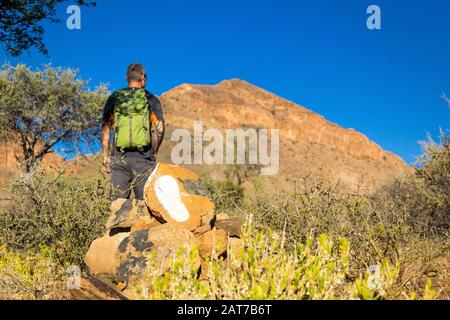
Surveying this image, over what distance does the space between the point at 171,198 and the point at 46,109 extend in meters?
16.2

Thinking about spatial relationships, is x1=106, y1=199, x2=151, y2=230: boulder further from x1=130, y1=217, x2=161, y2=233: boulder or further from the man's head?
the man's head

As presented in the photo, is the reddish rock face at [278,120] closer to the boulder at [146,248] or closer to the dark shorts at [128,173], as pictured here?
the dark shorts at [128,173]

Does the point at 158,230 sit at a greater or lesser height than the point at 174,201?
lesser

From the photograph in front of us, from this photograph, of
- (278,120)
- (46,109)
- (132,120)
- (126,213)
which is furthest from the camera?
(278,120)

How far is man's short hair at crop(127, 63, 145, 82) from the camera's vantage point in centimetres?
586

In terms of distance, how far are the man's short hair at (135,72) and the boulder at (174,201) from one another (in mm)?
1338

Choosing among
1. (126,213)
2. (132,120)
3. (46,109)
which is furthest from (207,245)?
(46,109)

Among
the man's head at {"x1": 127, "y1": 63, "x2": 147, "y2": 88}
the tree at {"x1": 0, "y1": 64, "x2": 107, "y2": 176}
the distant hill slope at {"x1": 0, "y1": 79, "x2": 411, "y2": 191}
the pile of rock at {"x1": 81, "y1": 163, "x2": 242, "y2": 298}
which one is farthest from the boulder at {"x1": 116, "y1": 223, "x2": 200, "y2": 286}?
the distant hill slope at {"x1": 0, "y1": 79, "x2": 411, "y2": 191}

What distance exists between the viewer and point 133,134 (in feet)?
18.7

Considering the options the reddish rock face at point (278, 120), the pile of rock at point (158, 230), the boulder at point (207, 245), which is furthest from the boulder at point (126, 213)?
the reddish rock face at point (278, 120)

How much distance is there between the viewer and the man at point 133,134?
5695 mm

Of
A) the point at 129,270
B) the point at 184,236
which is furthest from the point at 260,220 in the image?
the point at 129,270

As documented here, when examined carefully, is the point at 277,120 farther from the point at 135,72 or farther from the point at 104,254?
the point at 104,254
